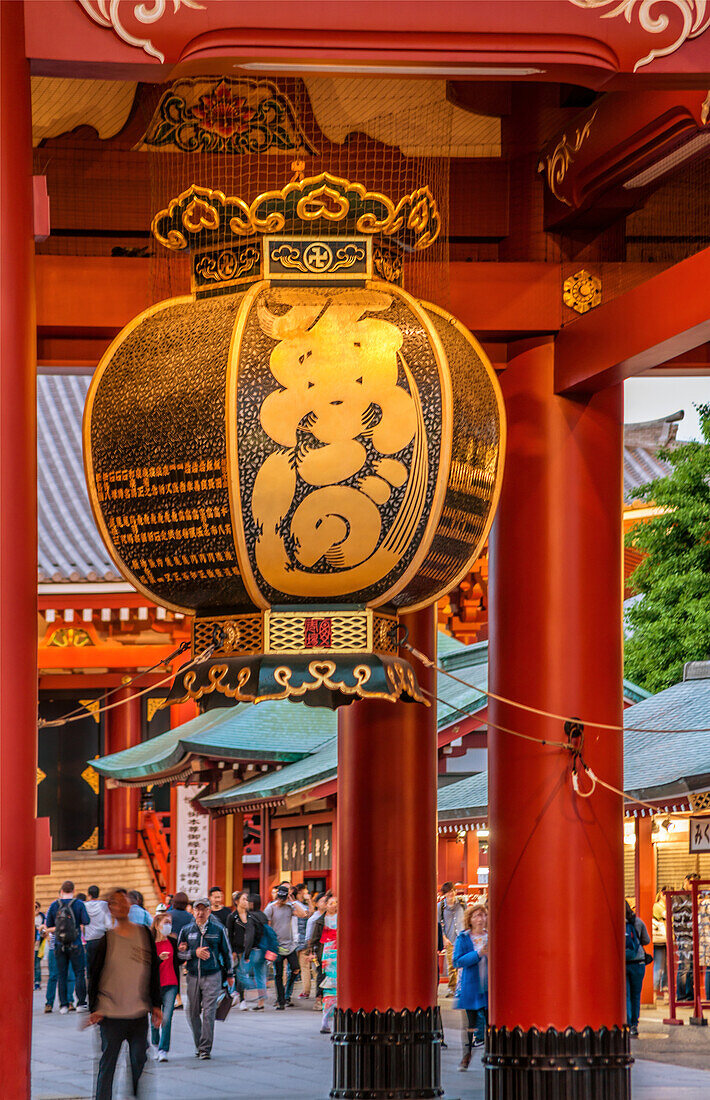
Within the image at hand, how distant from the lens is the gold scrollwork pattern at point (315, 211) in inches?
246

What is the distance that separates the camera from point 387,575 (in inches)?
236

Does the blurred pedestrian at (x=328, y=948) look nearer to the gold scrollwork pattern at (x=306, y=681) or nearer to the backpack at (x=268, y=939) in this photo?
the backpack at (x=268, y=939)

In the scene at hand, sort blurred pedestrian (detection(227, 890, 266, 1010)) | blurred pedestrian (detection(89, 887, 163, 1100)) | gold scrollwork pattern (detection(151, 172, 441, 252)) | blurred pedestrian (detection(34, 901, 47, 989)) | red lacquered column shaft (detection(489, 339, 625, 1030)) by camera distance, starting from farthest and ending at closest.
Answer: blurred pedestrian (detection(34, 901, 47, 989)) < blurred pedestrian (detection(227, 890, 266, 1010)) < blurred pedestrian (detection(89, 887, 163, 1100)) < red lacquered column shaft (detection(489, 339, 625, 1030)) < gold scrollwork pattern (detection(151, 172, 441, 252))

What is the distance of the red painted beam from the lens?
7.00 metres

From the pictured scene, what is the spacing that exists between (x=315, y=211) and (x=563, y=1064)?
13.3 feet

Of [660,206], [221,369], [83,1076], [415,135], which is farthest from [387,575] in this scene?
[83,1076]

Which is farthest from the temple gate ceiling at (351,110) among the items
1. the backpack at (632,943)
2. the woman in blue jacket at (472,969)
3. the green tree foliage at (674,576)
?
the green tree foliage at (674,576)

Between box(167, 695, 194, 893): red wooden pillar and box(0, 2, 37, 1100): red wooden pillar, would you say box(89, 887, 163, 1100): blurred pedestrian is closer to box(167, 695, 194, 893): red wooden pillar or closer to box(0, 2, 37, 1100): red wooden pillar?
box(0, 2, 37, 1100): red wooden pillar

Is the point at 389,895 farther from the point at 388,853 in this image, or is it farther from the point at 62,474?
the point at 62,474

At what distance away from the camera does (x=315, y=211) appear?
6223 mm

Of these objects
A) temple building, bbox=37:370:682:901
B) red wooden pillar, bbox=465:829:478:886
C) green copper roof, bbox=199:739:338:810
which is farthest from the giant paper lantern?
red wooden pillar, bbox=465:829:478:886

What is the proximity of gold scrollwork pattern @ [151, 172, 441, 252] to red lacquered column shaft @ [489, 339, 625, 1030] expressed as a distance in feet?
6.34

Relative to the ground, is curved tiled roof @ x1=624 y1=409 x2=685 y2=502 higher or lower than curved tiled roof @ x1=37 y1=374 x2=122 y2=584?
higher

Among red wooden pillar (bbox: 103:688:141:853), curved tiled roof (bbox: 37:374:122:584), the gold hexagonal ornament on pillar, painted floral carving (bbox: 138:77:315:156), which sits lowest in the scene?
red wooden pillar (bbox: 103:688:141:853)
